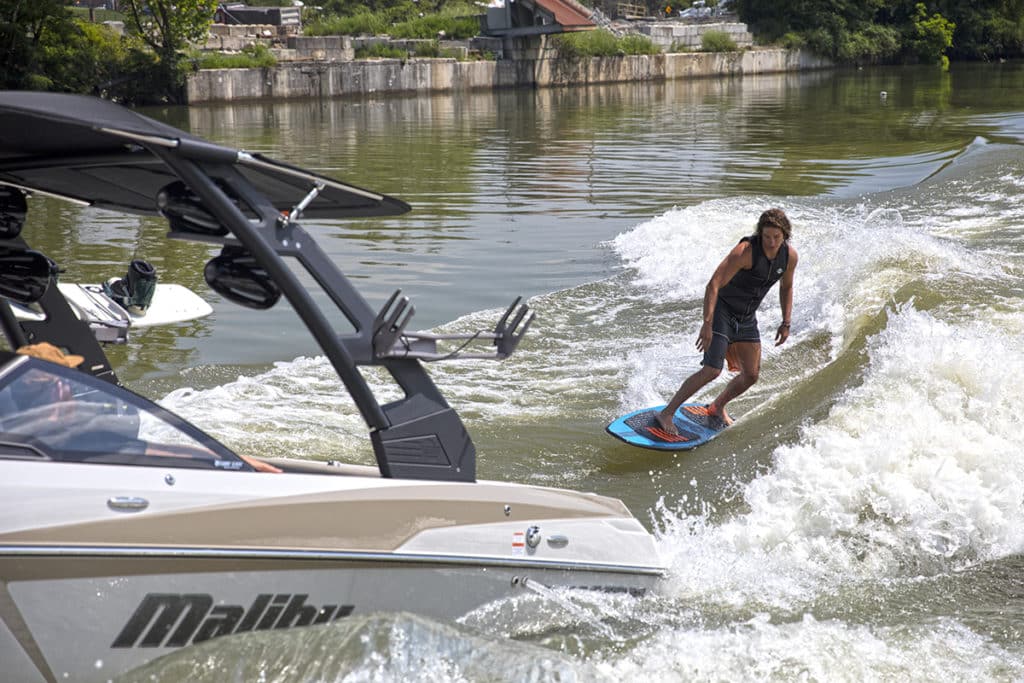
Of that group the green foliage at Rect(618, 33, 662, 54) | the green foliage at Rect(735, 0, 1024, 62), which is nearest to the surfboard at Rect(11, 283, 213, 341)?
the green foliage at Rect(618, 33, 662, 54)

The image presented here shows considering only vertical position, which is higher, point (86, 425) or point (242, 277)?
point (242, 277)

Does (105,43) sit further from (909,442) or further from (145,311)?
(909,442)

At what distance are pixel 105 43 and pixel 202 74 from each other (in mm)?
3968

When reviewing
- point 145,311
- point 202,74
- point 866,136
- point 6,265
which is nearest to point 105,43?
point 202,74

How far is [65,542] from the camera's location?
12.1 ft

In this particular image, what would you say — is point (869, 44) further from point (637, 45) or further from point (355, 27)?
point (355, 27)

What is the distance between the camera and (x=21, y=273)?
5.20 metres

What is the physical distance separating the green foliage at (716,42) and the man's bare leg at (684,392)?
64.9m

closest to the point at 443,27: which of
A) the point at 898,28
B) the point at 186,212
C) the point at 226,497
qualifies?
the point at 898,28

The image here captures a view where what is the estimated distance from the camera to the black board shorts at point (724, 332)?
7922mm

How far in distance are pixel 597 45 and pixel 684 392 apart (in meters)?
59.2

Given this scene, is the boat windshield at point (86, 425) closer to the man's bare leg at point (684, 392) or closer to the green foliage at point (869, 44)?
the man's bare leg at point (684, 392)

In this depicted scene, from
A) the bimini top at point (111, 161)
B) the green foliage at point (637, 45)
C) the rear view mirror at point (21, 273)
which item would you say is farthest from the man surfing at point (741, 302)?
the green foliage at point (637, 45)

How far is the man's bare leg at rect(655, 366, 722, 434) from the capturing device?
795 cm
